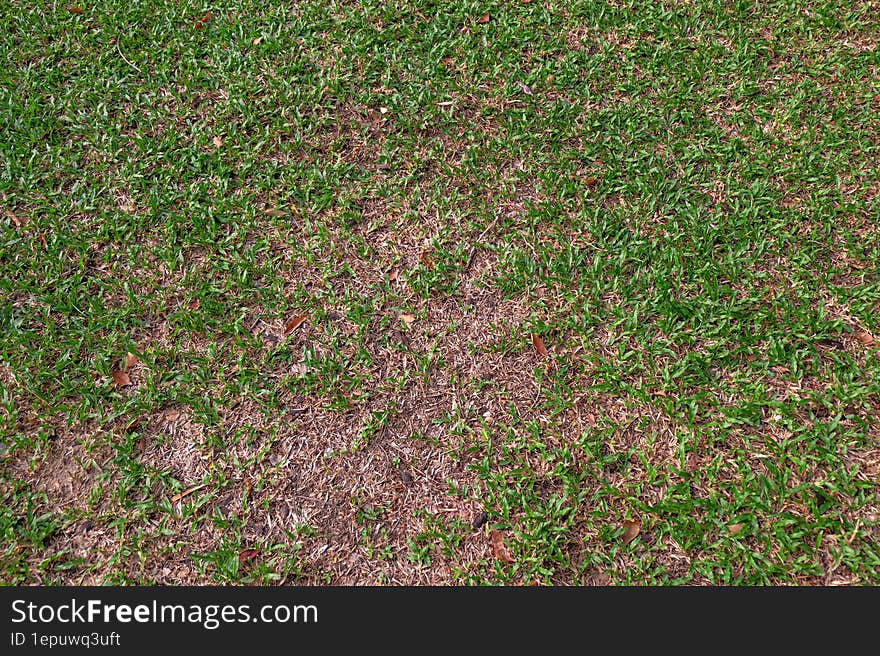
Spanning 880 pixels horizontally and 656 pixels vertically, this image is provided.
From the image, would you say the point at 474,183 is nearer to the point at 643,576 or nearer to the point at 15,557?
the point at 643,576

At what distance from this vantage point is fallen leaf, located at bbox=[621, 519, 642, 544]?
2514 mm

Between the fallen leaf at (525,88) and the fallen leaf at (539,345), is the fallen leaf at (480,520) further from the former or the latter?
the fallen leaf at (525,88)

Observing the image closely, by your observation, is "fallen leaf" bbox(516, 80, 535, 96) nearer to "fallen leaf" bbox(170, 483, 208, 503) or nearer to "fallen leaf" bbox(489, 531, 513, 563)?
"fallen leaf" bbox(489, 531, 513, 563)

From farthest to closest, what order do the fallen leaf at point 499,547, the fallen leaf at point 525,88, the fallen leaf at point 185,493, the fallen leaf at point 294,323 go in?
the fallen leaf at point 525,88 → the fallen leaf at point 294,323 → the fallen leaf at point 185,493 → the fallen leaf at point 499,547

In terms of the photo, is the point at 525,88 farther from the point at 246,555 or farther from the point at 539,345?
the point at 246,555

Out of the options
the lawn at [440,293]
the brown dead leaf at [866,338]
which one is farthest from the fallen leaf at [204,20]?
the brown dead leaf at [866,338]

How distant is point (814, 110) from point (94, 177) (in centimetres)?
396

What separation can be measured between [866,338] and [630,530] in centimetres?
141

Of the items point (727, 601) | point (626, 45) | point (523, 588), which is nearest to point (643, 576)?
point (727, 601)

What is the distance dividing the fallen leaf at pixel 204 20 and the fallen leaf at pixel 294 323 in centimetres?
233

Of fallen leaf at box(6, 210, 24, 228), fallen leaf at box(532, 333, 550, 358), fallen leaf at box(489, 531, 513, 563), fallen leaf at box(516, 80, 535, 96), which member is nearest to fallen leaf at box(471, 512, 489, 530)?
fallen leaf at box(489, 531, 513, 563)

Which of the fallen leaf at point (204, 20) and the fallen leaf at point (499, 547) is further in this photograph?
the fallen leaf at point (204, 20)

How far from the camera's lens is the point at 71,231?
334 centimetres

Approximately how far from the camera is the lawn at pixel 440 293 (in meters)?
2.55
